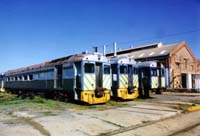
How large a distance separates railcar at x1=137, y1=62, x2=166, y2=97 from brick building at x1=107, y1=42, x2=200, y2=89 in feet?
31.0

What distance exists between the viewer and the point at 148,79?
69.6 ft

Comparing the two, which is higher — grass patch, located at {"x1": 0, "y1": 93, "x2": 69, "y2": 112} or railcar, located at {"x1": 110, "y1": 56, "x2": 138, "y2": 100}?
railcar, located at {"x1": 110, "y1": 56, "x2": 138, "y2": 100}

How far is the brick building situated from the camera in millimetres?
32781

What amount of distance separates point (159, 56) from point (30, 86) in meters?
18.4

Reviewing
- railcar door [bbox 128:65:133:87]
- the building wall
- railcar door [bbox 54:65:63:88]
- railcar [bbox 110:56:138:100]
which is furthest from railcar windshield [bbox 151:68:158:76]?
the building wall

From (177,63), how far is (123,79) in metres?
18.3

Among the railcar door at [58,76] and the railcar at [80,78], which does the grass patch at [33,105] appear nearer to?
the railcar at [80,78]

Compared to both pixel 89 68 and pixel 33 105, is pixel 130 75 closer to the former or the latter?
pixel 89 68

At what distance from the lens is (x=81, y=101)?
15547 millimetres

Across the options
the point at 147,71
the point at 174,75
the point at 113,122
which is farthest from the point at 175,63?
the point at 113,122

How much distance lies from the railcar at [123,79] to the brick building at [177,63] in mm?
12392

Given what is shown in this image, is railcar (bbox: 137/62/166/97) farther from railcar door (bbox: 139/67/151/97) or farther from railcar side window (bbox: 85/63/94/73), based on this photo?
railcar side window (bbox: 85/63/94/73)

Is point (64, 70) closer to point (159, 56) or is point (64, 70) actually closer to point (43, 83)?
point (43, 83)

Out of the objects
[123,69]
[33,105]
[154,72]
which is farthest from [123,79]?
[33,105]
